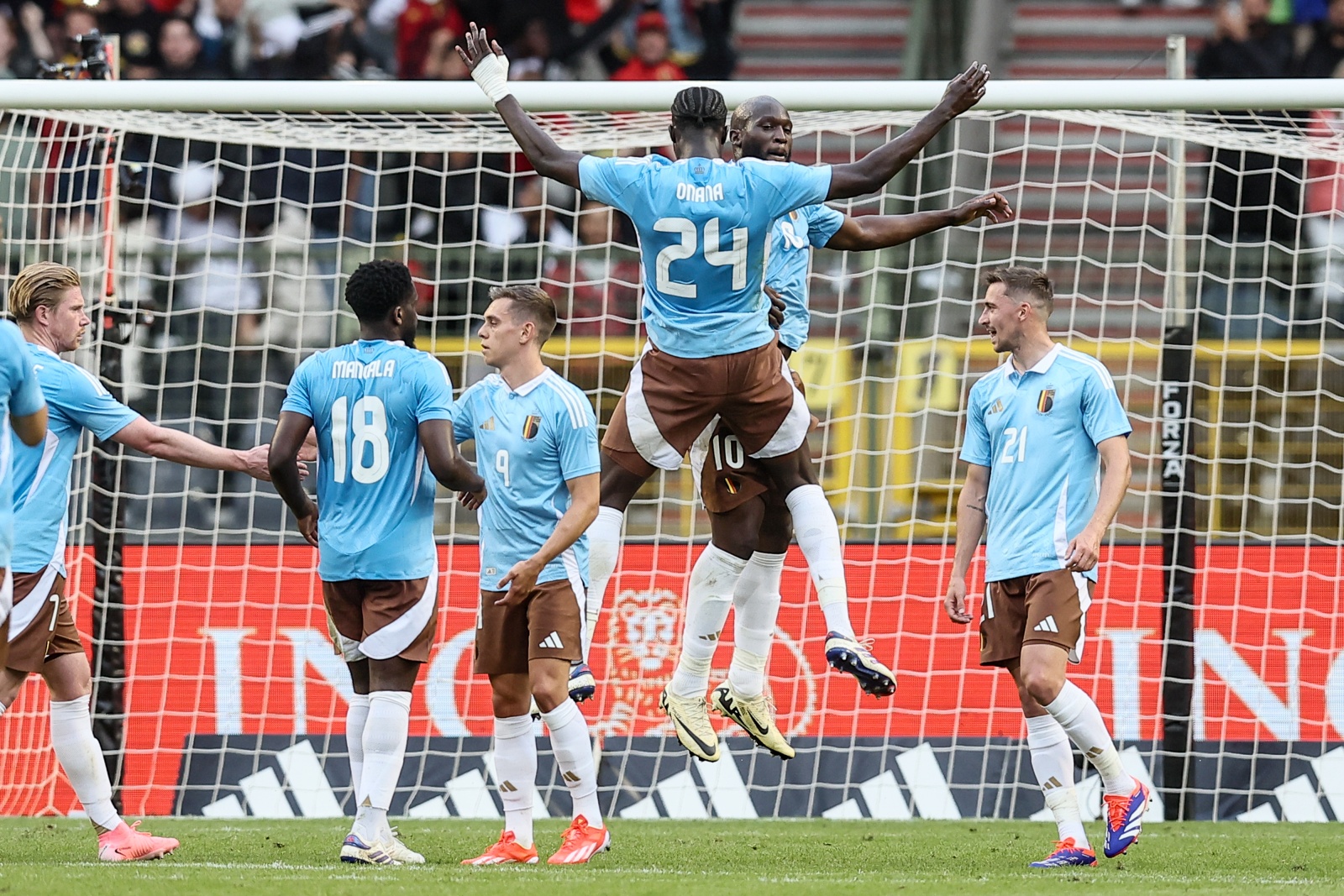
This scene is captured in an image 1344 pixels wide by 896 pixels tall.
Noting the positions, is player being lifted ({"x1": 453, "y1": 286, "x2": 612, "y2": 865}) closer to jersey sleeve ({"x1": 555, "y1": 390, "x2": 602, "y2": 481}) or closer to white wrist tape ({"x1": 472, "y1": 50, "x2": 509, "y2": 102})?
jersey sleeve ({"x1": 555, "y1": 390, "x2": 602, "y2": 481})

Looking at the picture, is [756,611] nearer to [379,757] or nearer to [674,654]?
[379,757]

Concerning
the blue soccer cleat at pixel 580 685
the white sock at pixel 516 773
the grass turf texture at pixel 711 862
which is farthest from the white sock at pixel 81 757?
the blue soccer cleat at pixel 580 685

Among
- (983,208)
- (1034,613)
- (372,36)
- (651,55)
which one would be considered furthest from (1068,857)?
(372,36)

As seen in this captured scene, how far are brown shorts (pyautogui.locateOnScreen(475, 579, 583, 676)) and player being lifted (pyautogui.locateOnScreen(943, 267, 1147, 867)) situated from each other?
158 centimetres

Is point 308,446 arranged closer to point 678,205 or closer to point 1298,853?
point 678,205

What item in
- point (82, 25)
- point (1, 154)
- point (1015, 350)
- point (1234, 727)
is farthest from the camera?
point (82, 25)

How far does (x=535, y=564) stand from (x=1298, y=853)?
360 centimetres

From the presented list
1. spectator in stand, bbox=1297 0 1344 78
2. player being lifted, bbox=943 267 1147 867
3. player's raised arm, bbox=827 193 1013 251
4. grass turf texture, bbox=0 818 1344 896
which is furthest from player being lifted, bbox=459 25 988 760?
spectator in stand, bbox=1297 0 1344 78

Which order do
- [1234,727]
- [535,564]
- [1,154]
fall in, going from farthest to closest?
1. [1,154]
2. [1234,727]
3. [535,564]

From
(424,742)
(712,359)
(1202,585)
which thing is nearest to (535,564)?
(712,359)

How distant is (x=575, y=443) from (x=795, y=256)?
1.24 meters

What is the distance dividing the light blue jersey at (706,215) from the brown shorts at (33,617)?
2.47 metres

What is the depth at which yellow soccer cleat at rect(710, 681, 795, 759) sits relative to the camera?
6.75 m

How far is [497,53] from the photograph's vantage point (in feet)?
20.5
